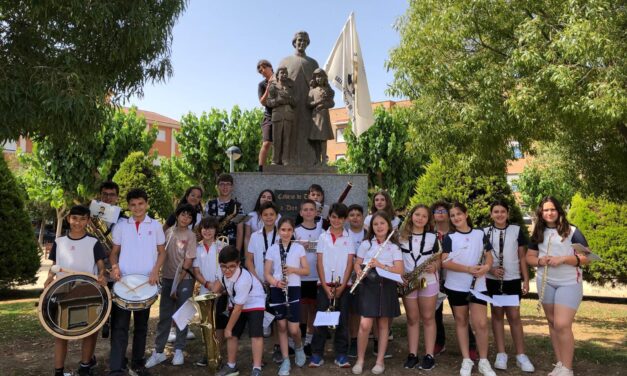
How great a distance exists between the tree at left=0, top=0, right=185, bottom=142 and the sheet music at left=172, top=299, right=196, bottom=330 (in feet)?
6.89

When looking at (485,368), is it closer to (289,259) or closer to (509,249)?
(509,249)

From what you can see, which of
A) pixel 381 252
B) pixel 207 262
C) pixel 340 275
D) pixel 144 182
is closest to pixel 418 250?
pixel 381 252

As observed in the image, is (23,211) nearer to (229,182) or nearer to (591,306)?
(229,182)

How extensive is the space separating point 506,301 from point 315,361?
1955 millimetres

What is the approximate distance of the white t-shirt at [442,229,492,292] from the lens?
16.2 feet

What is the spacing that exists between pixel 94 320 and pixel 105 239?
0.94 metres

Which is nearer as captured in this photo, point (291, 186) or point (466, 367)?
point (466, 367)

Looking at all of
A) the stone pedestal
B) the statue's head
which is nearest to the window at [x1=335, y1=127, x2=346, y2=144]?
the statue's head

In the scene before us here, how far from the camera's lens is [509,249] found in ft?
16.4

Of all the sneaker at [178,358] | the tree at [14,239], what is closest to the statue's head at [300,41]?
the sneaker at [178,358]

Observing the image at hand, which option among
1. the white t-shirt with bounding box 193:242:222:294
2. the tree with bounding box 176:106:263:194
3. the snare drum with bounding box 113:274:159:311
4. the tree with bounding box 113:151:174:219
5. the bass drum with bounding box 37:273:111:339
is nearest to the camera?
the bass drum with bounding box 37:273:111:339

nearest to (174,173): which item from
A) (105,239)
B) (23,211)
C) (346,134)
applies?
(346,134)

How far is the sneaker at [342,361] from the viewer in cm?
498

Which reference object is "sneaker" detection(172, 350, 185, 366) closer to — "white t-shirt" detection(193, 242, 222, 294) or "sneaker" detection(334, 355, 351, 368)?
"white t-shirt" detection(193, 242, 222, 294)
